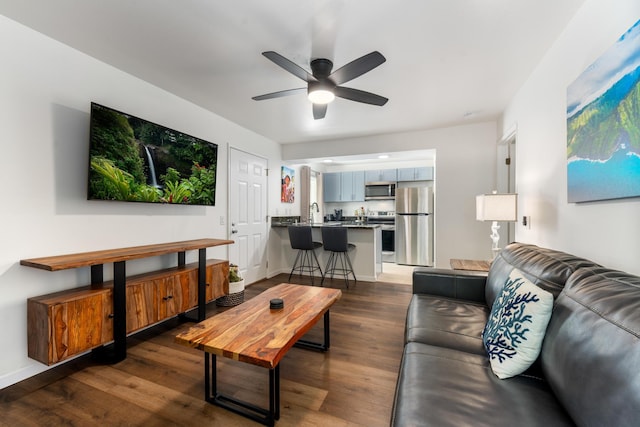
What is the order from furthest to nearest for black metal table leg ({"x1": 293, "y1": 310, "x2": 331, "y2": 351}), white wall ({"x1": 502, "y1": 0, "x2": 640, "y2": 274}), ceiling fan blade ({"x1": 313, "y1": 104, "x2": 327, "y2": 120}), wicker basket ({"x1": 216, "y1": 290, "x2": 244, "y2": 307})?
wicker basket ({"x1": 216, "y1": 290, "x2": 244, "y2": 307}) < ceiling fan blade ({"x1": 313, "y1": 104, "x2": 327, "y2": 120}) < black metal table leg ({"x1": 293, "y1": 310, "x2": 331, "y2": 351}) < white wall ({"x1": 502, "y1": 0, "x2": 640, "y2": 274})

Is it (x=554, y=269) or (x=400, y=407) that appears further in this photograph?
(x=554, y=269)

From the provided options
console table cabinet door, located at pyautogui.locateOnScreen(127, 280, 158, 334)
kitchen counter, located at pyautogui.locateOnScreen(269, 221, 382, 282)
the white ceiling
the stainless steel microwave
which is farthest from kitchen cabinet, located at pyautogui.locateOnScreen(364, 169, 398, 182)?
console table cabinet door, located at pyautogui.locateOnScreen(127, 280, 158, 334)

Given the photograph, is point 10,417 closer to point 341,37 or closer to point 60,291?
point 60,291

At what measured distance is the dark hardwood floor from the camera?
5.17 feet

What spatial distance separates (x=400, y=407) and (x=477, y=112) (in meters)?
3.60

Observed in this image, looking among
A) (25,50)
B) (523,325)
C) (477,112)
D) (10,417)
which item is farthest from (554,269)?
(25,50)

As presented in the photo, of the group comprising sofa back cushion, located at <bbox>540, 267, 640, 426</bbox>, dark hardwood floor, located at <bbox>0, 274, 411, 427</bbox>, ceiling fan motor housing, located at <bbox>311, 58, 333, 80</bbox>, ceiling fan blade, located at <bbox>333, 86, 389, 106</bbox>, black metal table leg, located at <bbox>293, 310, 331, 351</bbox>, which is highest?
ceiling fan motor housing, located at <bbox>311, 58, 333, 80</bbox>

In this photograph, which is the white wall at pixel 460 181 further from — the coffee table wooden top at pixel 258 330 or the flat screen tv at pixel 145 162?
the flat screen tv at pixel 145 162

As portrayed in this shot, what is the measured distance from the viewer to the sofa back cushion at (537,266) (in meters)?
1.42

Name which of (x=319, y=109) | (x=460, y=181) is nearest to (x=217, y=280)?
(x=319, y=109)

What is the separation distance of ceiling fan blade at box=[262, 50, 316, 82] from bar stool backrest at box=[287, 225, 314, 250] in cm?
252

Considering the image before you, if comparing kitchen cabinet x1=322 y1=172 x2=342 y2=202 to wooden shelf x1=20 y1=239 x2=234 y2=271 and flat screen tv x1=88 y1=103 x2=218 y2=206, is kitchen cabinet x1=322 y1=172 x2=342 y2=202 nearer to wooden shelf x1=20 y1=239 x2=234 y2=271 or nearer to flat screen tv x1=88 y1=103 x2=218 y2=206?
flat screen tv x1=88 y1=103 x2=218 y2=206

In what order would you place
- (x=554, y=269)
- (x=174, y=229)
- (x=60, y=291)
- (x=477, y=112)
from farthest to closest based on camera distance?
1. (x=477, y=112)
2. (x=174, y=229)
3. (x=60, y=291)
4. (x=554, y=269)

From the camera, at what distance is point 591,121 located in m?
1.51
